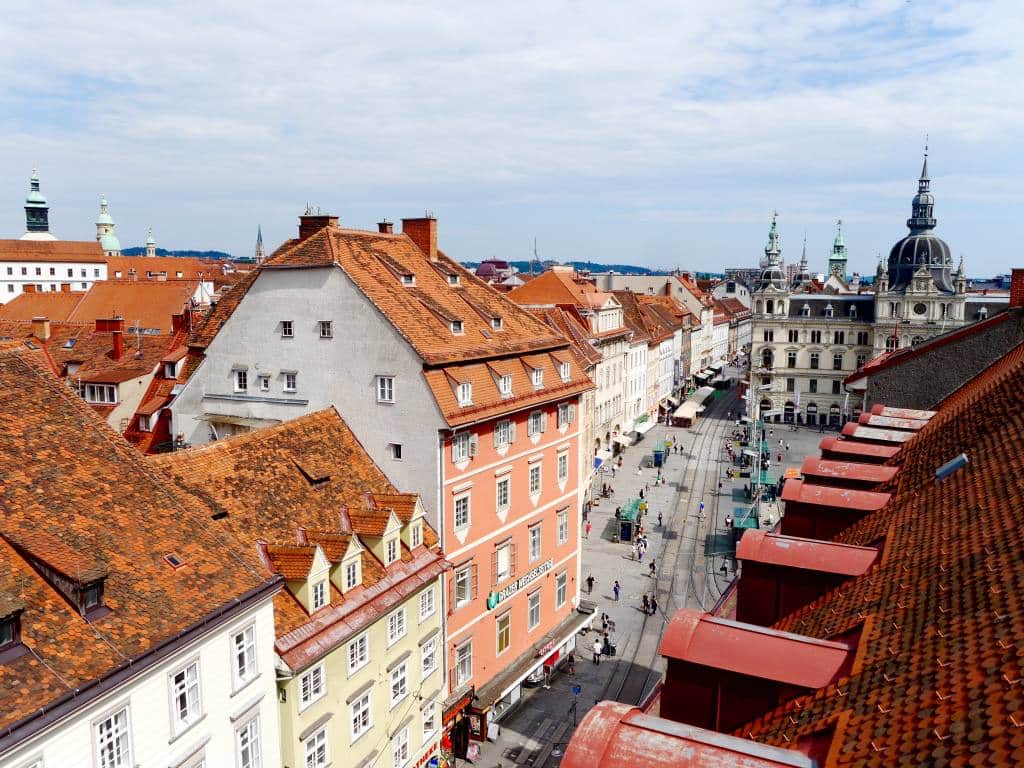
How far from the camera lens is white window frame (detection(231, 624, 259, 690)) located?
18541 mm

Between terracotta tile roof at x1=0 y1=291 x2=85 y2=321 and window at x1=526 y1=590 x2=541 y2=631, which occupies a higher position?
A: terracotta tile roof at x1=0 y1=291 x2=85 y2=321

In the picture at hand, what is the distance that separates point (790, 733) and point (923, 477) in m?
8.82

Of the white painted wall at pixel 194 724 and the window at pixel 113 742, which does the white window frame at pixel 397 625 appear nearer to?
the white painted wall at pixel 194 724

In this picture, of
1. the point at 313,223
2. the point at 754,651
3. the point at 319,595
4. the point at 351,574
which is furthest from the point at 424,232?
the point at 754,651

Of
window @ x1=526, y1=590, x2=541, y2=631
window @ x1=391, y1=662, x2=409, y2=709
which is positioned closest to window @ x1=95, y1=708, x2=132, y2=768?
window @ x1=391, y1=662, x2=409, y2=709

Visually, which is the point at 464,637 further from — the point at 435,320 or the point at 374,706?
the point at 435,320

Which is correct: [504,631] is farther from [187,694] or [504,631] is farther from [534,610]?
[187,694]

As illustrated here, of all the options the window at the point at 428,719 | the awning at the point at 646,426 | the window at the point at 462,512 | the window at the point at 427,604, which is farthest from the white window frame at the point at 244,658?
the awning at the point at 646,426

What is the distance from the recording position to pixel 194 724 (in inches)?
678

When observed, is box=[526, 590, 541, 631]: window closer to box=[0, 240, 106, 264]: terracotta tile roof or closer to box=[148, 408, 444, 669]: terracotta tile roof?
box=[148, 408, 444, 669]: terracotta tile roof

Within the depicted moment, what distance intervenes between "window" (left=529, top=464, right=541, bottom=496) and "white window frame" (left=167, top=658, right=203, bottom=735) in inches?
710

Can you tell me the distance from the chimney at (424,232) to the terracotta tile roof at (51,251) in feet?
431

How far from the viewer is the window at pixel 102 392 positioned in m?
45.4

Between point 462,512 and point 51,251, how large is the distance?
14513 centimetres
